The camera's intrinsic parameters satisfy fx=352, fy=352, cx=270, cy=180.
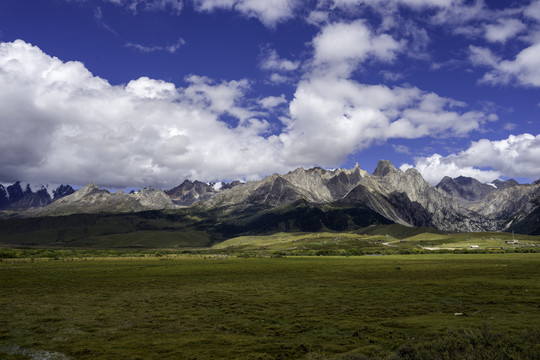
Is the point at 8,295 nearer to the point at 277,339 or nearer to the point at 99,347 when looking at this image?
the point at 99,347

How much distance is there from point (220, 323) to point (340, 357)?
724 inches

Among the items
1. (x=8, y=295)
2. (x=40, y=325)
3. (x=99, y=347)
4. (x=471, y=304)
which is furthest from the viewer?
(x=8, y=295)

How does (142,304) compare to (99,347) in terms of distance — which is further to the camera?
(142,304)

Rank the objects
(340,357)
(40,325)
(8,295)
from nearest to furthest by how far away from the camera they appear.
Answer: (340,357) → (40,325) → (8,295)

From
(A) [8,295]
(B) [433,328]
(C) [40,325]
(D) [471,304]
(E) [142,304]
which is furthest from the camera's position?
(A) [8,295]

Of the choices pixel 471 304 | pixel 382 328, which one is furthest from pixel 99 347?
pixel 471 304

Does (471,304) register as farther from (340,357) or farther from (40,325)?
(40,325)

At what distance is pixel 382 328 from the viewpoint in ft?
114

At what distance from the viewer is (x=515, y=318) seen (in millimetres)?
36594

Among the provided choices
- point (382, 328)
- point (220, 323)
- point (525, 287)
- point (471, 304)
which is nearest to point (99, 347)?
point (220, 323)

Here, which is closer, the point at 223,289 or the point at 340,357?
the point at 340,357

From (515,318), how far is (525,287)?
31.6 meters

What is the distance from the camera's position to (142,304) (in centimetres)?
5178

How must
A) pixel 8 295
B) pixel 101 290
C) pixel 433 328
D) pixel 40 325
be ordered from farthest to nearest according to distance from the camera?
pixel 101 290
pixel 8 295
pixel 40 325
pixel 433 328
